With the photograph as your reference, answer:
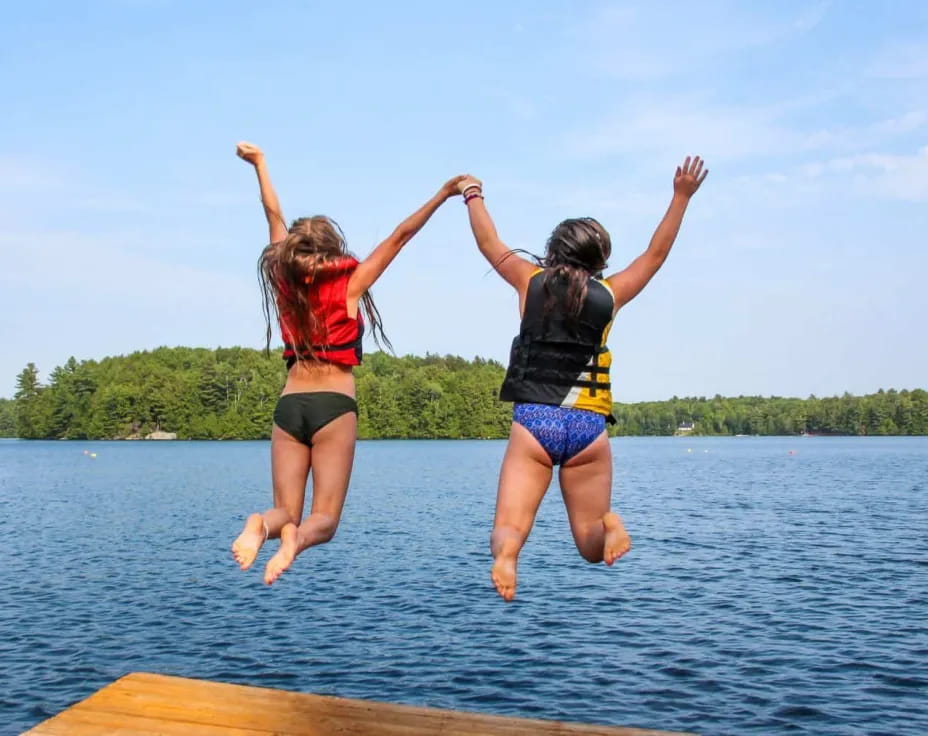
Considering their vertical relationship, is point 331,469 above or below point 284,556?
above

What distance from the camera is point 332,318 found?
734 cm

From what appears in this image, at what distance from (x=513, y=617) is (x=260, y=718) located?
18.2 metres

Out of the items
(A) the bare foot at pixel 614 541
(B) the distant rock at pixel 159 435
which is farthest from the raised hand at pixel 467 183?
(B) the distant rock at pixel 159 435

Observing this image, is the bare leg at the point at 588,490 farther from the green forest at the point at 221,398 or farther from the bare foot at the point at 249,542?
the green forest at the point at 221,398

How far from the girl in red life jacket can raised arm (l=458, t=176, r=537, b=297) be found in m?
0.18

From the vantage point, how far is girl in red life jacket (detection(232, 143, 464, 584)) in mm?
7188

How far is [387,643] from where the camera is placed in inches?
936

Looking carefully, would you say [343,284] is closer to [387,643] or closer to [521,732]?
[521,732]

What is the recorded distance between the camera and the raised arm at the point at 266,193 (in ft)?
26.1


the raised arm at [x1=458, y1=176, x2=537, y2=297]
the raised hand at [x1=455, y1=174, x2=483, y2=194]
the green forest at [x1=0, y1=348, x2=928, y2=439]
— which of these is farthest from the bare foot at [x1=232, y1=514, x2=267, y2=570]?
the green forest at [x1=0, y1=348, x2=928, y2=439]

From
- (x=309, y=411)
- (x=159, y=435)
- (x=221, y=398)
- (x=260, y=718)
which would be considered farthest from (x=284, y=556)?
(x=159, y=435)

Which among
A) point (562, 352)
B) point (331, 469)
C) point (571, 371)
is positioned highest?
point (562, 352)

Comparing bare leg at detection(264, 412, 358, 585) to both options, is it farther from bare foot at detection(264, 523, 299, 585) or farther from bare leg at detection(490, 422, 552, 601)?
bare leg at detection(490, 422, 552, 601)

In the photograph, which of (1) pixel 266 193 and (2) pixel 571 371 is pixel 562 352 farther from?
(1) pixel 266 193
